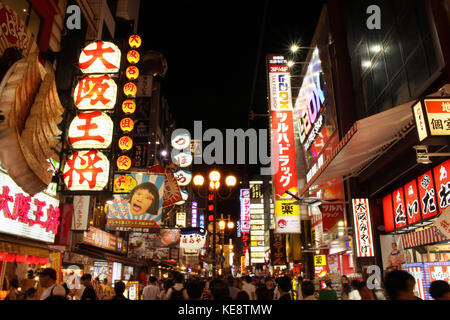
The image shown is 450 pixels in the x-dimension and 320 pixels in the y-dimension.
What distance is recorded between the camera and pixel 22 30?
989cm

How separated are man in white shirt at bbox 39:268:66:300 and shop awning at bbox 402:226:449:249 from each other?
8.82m

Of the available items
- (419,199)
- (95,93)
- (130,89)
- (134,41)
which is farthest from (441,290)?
(134,41)

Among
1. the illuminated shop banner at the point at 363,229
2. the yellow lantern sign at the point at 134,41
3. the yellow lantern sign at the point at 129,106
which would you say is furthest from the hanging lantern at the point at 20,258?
the illuminated shop banner at the point at 363,229

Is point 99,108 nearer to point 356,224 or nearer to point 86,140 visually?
point 86,140

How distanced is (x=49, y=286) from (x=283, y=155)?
48.2 feet

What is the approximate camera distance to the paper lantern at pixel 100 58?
40.8 ft

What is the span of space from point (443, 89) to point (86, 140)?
1016 cm

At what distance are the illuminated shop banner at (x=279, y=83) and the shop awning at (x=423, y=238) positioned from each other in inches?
419

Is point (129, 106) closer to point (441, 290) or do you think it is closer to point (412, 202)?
point (412, 202)

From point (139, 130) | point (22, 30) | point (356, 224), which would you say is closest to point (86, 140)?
point (22, 30)

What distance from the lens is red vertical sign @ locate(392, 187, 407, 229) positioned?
1148cm

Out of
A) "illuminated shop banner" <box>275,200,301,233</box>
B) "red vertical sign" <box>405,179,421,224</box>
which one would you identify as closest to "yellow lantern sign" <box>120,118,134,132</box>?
"illuminated shop banner" <box>275,200,301,233</box>

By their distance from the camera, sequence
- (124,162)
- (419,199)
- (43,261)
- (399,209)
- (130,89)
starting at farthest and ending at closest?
(130,89)
(124,162)
(43,261)
(399,209)
(419,199)

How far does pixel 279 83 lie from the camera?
20703 mm
